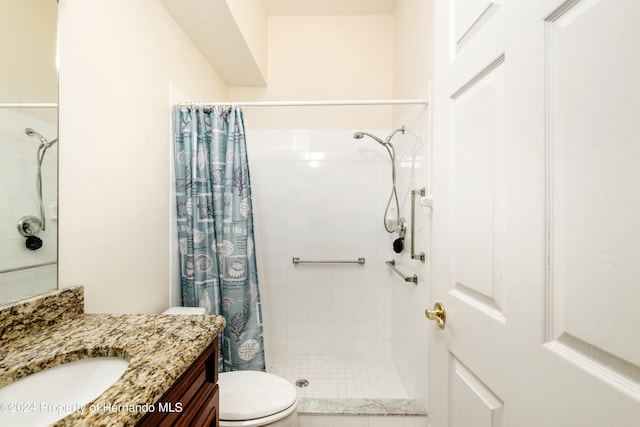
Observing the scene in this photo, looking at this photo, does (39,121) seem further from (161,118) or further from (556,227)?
(556,227)

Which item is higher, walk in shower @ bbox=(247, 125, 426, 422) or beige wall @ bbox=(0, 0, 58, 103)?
beige wall @ bbox=(0, 0, 58, 103)

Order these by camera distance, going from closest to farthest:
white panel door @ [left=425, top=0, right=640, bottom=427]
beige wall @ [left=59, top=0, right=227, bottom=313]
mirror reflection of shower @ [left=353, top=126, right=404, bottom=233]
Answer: white panel door @ [left=425, top=0, right=640, bottom=427] < beige wall @ [left=59, top=0, right=227, bottom=313] < mirror reflection of shower @ [left=353, top=126, right=404, bottom=233]

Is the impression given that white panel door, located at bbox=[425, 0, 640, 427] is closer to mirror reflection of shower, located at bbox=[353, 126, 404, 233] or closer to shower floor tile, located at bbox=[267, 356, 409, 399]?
shower floor tile, located at bbox=[267, 356, 409, 399]

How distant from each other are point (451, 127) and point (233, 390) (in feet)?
4.49

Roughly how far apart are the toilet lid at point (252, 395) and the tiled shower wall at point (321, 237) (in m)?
0.97

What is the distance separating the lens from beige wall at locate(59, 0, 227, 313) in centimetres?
96

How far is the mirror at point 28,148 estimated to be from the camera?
762 mm

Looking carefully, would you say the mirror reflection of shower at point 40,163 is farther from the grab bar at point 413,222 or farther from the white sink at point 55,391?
the grab bar at point 413,222

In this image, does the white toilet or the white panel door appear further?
the white toilet

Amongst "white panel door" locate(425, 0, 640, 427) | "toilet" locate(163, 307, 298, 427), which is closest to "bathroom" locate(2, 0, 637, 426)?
"white panel door" locate(425, 0, 640, 427)

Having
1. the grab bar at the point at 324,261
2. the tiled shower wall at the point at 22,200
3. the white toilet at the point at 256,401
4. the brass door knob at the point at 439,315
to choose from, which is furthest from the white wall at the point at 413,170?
the tiled shower wall at the point at 22,200

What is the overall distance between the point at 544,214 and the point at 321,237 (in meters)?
1.95

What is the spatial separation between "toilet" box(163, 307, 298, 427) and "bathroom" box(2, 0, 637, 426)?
385 mm

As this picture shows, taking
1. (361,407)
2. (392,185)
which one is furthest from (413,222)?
(361,407)
